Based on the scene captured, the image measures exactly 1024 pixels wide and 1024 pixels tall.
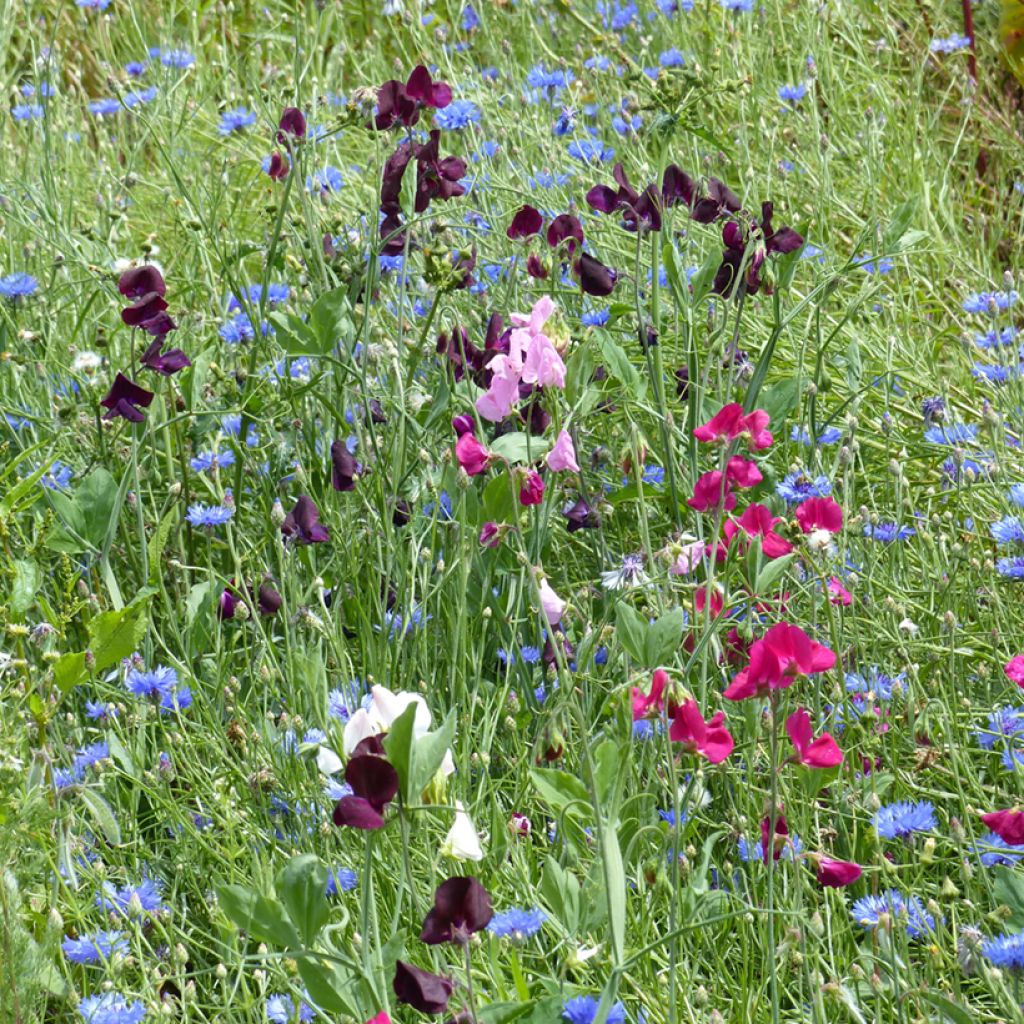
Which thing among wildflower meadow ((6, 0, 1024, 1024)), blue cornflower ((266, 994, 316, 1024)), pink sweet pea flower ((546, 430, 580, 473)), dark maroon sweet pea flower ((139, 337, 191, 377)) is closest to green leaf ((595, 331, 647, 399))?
wildflower meadow ((6, 0, 1024, 1024))

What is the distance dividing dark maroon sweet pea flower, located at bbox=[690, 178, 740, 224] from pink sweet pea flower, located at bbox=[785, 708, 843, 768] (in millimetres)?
873

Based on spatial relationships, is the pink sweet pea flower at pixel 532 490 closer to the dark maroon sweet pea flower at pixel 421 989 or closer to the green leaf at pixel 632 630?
the green leaf at pixel 632 630

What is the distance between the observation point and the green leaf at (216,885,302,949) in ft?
3.21

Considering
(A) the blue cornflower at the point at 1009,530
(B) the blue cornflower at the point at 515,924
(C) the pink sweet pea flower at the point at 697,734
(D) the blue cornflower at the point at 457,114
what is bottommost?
(B) the blue cornflower at the point at 515,924

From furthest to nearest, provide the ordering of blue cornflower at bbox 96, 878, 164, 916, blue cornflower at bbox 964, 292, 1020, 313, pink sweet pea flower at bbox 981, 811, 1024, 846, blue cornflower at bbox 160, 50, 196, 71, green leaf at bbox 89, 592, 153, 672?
1. blue cornflower at bbox 160, 50, 196, 71
2. blue cornflower at bbox 964, 292, 1020, 313
3. green leaf at bbox 89, 592, 153, 672
4. blue cornflower at bbox 96, 878, 164, 916
5. pink sweet pea flower at bbox 981, 811, 1024, 846

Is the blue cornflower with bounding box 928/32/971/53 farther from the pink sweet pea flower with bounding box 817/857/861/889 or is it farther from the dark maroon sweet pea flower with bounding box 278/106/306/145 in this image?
the pink sweet pea flower with bounding box 817/857/861/889

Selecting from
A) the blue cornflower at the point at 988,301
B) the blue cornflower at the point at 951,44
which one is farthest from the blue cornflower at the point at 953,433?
the blue cornflower at the point at 951,44

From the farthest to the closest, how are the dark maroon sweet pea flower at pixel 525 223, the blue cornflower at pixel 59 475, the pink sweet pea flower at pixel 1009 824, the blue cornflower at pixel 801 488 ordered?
the blue cornflower at pixel 59 475
the dark maroon sweet pea flower at pixel 525 223
the blue cornflower at pixel 801 488
the pink sweet pea flower at pixel 1009 824

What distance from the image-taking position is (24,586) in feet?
5.75

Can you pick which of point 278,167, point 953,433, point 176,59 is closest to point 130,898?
point 278,167

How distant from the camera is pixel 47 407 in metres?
2.37

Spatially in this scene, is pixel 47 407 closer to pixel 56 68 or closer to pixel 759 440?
pixel 56 68

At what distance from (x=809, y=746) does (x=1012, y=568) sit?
62cm

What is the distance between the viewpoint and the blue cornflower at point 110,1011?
123cm
